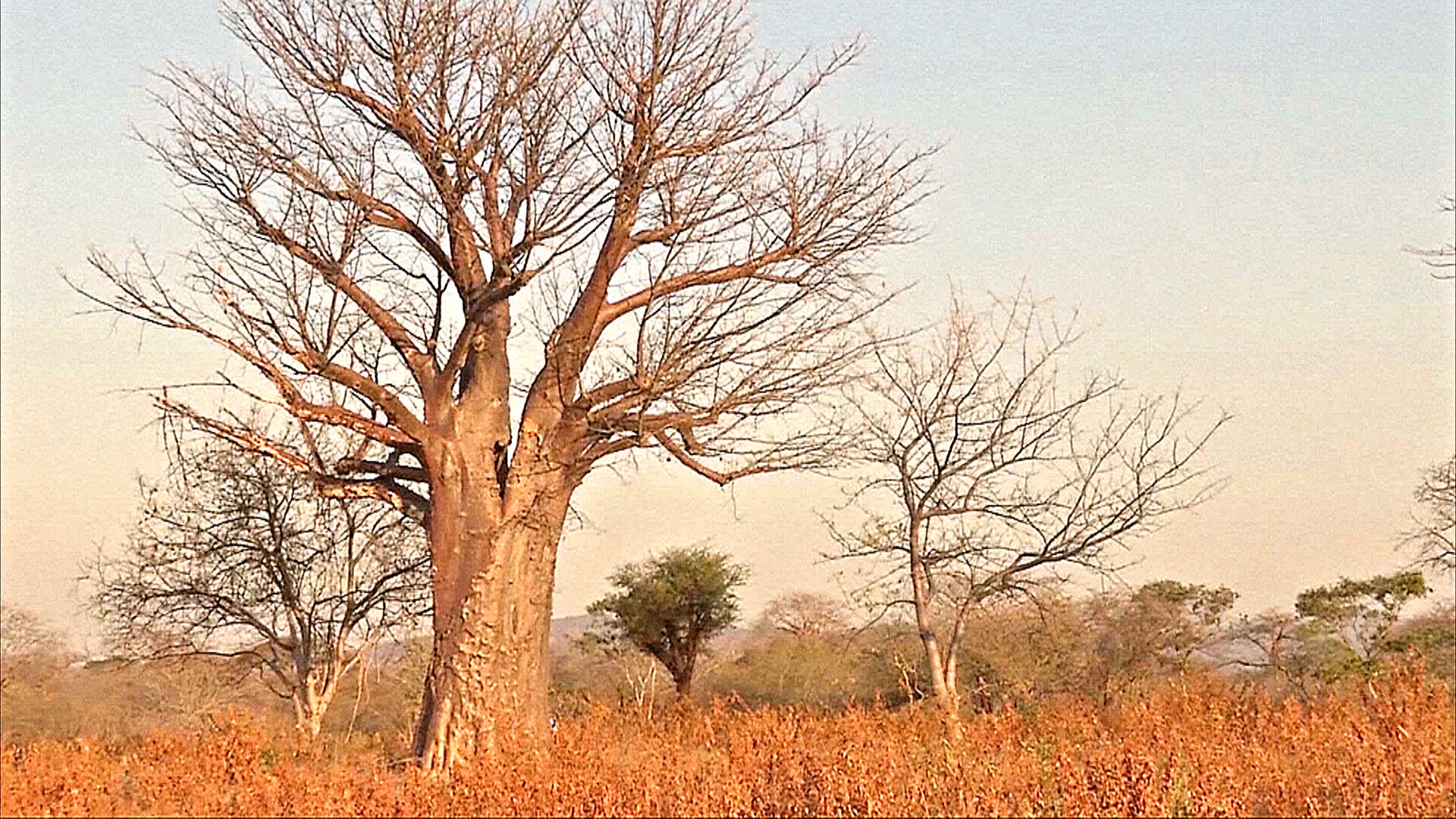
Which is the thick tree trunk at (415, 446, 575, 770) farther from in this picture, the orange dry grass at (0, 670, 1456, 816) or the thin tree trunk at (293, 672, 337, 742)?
the thin tree trunk at (293, 672, 337, 742)

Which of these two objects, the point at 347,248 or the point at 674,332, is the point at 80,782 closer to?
the point at 347,248

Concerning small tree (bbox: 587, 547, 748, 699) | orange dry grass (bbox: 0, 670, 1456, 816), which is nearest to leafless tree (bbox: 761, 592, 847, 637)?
small tree (bbox: 587, 547, 748, 699)

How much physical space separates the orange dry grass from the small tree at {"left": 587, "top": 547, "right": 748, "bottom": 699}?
45.2 feet

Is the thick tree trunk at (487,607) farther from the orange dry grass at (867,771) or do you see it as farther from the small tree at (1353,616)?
the small tree at (1353,616)

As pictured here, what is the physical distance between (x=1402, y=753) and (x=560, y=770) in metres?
4.85

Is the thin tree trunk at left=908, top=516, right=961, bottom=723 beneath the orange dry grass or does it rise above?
above

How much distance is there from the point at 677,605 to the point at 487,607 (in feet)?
47.2

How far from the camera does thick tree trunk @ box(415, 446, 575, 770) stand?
10.2m

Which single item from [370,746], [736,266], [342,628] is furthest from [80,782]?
[342,628]

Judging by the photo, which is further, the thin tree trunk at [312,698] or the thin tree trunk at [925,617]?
the thin tree trunk at [312,698]

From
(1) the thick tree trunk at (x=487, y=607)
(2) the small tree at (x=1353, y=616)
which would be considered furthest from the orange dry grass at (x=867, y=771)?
(2) the small tree at (x=1353, y=616)

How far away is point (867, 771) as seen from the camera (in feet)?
25.0

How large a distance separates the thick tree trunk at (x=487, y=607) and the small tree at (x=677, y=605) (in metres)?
13.9

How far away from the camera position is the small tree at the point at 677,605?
2459cm
